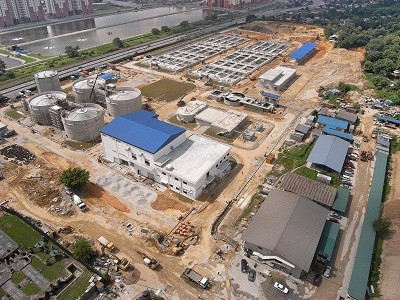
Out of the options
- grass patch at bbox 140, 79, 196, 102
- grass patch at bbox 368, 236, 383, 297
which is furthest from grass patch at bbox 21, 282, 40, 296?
grass patch at bbox 140, 79, 196, 102

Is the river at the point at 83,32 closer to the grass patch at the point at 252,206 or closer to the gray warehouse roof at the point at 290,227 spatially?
the grass patch at the point at 252,206

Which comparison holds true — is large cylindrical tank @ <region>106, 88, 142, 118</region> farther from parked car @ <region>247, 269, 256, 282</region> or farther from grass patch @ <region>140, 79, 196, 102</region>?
parked car @ <region>247, 269, 256, 282</region>

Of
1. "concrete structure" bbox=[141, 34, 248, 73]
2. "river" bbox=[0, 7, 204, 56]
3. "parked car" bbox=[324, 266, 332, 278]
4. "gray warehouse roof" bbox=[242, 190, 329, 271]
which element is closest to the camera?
"gray warehouse roof" bbox=[242, 190, 329, 271]

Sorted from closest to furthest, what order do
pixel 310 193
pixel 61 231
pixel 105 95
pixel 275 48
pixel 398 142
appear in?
pixel 61 231 → pixel 310 193 → pixel 398 142 → pixel 105 95 → pixel 275 48

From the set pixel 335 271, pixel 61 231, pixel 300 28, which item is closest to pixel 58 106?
pixel 61 231

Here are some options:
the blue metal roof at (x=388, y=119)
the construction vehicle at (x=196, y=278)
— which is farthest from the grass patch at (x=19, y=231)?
the blue metal roof at (x=388, y=119)

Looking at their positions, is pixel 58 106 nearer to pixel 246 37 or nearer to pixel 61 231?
pixel 61 231
